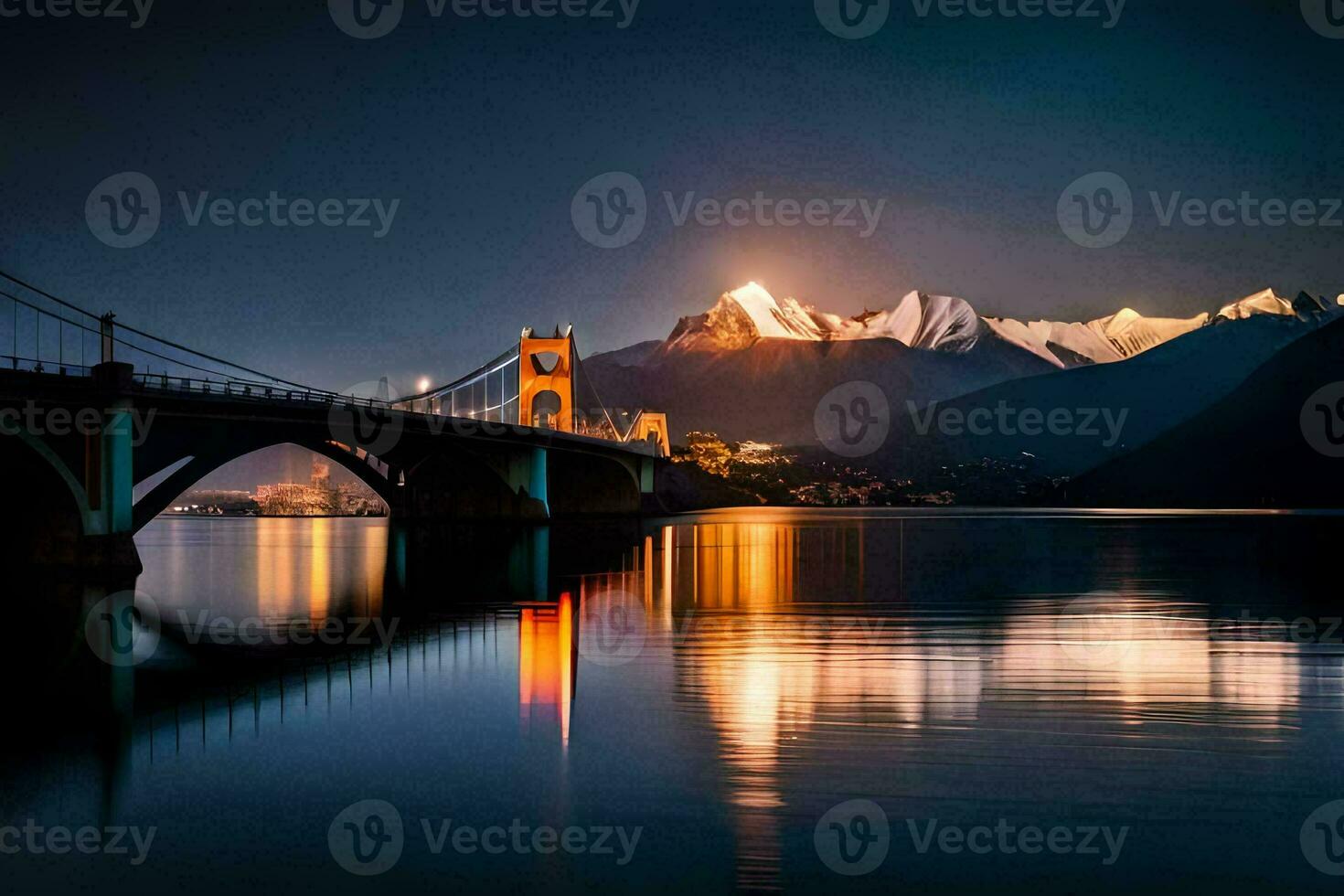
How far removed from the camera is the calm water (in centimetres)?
988

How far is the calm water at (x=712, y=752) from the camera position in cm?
988

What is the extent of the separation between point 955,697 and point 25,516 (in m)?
33.6

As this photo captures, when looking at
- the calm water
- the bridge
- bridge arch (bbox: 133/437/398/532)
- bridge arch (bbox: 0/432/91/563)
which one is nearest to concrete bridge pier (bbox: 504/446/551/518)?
the bridge

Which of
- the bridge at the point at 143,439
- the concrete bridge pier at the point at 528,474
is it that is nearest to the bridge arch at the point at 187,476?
the bridge at the point at 143,439

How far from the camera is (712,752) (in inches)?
529

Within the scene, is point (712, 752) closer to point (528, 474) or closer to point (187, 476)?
point (187, 476)

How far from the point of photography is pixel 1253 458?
187750mm

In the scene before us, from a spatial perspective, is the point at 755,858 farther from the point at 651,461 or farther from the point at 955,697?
the point at 651,461

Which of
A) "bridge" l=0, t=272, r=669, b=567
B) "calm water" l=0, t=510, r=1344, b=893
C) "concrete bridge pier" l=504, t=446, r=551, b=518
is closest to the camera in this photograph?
"calm water" l=0, t=510, r=1344, b=893

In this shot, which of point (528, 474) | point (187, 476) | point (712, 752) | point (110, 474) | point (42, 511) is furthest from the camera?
point (528, 474)

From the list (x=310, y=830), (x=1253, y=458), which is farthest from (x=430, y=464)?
(x=1253, y=458)

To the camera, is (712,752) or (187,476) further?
(187,476)

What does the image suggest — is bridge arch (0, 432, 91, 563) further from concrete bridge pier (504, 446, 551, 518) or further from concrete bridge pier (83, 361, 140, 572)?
concrete bridge pier (504, 446, 551, 518)

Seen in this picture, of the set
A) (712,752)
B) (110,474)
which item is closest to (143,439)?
Result: (110,474)
